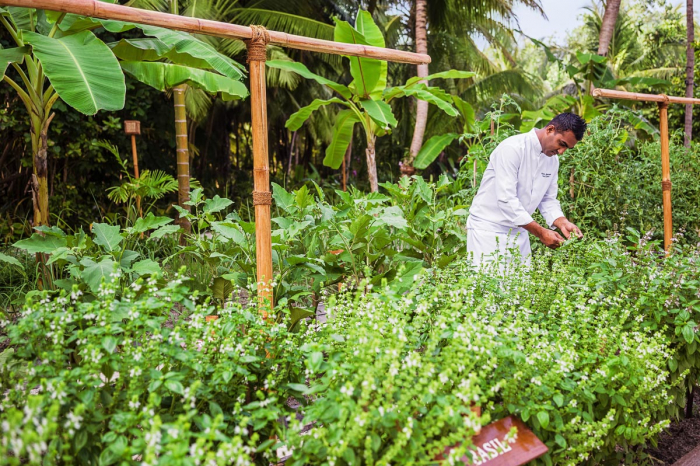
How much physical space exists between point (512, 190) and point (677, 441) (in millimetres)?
1606

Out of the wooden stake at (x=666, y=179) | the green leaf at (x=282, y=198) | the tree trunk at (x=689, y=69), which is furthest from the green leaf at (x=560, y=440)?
the tree trunk at (x=689, y=69)

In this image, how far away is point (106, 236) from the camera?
10.5ft

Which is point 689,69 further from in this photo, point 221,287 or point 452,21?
point 221,287

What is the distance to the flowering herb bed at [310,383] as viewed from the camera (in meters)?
1.54

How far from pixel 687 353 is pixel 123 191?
4.75 meters

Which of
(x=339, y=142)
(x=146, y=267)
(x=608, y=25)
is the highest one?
(x=608, y=25)

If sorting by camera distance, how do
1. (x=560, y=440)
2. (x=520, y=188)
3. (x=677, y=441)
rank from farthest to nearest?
(x=520, y=188), (x=677, y=441), (x=560, y=440)

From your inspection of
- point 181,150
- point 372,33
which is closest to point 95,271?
point 181,150

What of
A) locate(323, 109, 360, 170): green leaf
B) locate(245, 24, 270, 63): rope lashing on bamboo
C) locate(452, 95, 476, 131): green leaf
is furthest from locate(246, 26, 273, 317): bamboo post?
locate(452, 95, 476, 131): green leaf

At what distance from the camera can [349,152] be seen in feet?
47.1

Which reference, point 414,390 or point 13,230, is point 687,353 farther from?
point 13,230

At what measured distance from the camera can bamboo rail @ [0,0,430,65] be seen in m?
2.17

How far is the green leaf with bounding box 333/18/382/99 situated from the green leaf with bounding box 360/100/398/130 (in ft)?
1.42

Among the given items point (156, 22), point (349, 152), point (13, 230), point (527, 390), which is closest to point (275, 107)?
point (349, 152)
